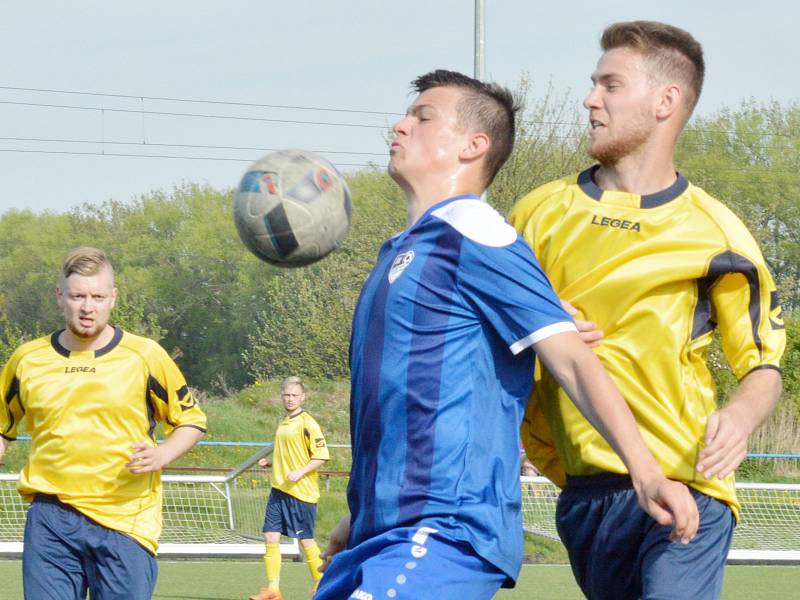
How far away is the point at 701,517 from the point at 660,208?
0.86 meters

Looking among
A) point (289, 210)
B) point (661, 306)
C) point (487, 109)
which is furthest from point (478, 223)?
point (289, 210)

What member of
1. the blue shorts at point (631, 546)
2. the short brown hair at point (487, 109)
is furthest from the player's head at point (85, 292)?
the blue shorts at point (631, 546)

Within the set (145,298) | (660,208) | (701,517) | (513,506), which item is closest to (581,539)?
(701,517)

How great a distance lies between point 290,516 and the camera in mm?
11695

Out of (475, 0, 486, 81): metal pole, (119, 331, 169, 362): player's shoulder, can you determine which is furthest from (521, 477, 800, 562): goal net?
(119, 331, 169, 362): player's shoulder

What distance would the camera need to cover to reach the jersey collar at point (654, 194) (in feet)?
11.7

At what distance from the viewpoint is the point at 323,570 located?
3.12 meters

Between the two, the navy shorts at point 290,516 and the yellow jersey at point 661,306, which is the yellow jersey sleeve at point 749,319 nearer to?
the yellow jersey at point 661,306

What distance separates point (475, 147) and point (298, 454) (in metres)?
8.81

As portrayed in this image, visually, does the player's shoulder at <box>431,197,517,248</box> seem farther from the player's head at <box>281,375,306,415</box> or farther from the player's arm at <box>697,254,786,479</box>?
the player's head at <box>281,375,306,415</box>

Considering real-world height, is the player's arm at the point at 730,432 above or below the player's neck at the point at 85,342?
above

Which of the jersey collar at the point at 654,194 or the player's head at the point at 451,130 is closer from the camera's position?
the player's head at the point at 451,130

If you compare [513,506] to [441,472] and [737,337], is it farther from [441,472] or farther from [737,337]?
[737,337]

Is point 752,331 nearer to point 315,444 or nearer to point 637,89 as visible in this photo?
point 637,89
